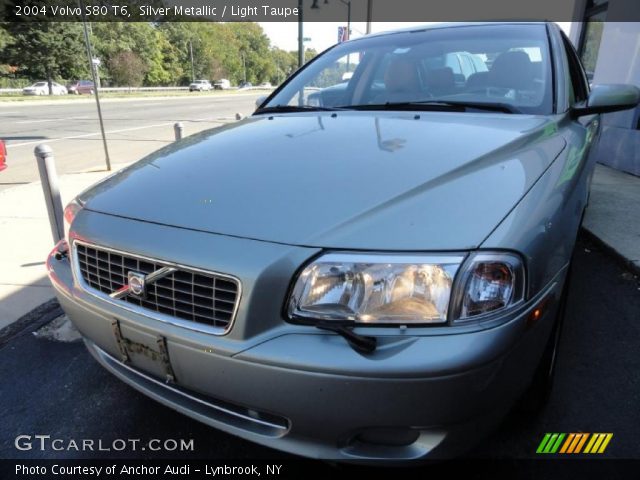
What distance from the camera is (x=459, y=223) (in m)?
1.30

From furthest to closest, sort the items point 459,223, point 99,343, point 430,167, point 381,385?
point 99,343 < point 430,167 < point 459,223 < point 381,385

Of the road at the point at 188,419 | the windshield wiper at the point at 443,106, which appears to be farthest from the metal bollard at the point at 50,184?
the windshield wiper at the point at 443,106

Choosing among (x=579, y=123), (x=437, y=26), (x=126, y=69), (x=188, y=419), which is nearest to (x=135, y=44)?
(x=126, y=69)

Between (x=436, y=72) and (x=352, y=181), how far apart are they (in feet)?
4.34

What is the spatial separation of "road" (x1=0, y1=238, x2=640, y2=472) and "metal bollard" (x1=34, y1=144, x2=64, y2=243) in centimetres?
91

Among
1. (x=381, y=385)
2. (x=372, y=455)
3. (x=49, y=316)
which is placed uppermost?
(x=381, y=385)

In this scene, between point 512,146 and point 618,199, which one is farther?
point 618,199

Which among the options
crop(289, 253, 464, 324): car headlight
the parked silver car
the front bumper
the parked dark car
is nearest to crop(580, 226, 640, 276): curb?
the front bumper

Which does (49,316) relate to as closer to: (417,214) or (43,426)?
(43,426)

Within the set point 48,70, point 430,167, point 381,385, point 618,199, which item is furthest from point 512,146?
point 48,70

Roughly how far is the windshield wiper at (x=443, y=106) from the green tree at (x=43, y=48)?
5122 cm

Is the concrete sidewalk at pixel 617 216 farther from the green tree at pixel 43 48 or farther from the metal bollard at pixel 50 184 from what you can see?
the green tree at pixel 43 48

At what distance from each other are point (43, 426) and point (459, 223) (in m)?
1.97

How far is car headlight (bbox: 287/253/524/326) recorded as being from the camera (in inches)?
48.9
